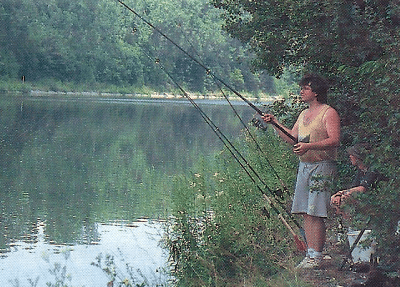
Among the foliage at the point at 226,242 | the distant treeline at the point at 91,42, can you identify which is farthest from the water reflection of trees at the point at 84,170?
the distant treeline at the point at 91,42

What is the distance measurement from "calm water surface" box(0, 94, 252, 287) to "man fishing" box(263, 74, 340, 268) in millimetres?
1771

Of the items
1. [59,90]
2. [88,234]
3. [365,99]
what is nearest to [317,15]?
[365,99]

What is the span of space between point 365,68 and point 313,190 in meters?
1.29

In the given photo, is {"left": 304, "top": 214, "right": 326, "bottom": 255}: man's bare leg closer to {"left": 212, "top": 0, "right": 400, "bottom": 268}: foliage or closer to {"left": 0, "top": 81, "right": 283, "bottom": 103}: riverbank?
{"left": 212, "top": 0, "right": 400, "bottom": 268}: foliage

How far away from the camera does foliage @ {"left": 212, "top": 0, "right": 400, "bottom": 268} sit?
546 centimetres

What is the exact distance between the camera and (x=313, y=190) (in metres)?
6.79

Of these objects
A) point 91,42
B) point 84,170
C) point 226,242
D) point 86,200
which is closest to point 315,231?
point 226,242

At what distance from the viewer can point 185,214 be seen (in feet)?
29.0

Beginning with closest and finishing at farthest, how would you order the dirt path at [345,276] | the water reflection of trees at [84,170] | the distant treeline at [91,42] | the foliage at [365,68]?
1. the foliage at [365,68]
2. the dirt path at [345,276]
3. the water reflection of trees at [84,170]
4. the distant treeline at [91,42]

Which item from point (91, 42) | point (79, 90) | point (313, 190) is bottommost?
point (313, 190)

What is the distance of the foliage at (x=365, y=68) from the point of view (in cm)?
546

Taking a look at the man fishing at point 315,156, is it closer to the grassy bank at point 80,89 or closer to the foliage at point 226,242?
the foliage at point 226,242

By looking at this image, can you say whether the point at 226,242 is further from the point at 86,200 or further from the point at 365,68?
the point at 86,200

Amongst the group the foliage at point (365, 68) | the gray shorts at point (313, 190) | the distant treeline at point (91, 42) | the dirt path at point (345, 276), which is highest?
the distant treeline at point (91, 42)
